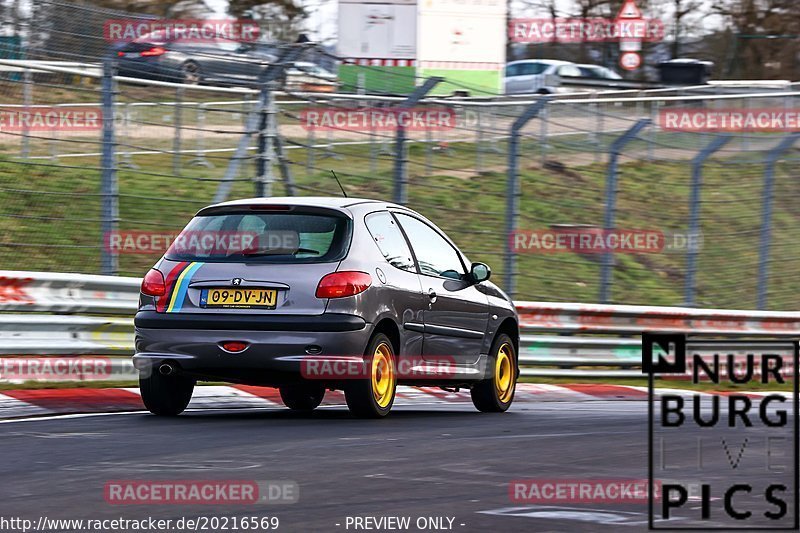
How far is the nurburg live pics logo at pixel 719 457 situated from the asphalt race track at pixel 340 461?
6.5 inches

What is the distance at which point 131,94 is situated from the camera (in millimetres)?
13883

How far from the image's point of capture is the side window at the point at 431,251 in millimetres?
10156

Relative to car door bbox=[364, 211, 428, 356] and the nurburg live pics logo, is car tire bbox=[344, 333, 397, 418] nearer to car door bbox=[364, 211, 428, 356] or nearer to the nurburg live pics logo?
car door bbox=[364, 211, 428, 356]

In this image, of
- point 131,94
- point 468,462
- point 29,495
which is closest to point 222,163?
point 131,94

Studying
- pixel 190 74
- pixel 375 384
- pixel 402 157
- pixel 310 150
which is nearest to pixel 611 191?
pixel 402 157

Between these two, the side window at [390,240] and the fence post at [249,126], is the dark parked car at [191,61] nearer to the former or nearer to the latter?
the fence post at [249,126]

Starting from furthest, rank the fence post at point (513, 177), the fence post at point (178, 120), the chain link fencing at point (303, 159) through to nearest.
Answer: the fence post at point (513, 177), the fence post at point (178, 120), the chain link fencing at point (303, 159)

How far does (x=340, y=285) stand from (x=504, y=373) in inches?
101

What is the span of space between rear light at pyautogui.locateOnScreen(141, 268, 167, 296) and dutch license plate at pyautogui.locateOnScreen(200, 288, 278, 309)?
35 centimetres

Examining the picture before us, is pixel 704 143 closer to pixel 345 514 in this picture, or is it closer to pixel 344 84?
pixel 344 84

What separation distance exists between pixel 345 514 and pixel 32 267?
806cm

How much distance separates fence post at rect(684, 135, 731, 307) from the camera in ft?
54.2

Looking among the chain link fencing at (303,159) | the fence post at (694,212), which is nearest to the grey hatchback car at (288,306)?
the chain link fencing at (303,159)

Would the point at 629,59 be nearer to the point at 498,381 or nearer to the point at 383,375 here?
the point at 498,381
